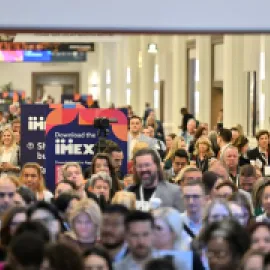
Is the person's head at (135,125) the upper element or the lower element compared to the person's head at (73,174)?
upper

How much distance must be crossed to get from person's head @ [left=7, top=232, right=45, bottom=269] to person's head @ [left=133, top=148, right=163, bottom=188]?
13.8 ft

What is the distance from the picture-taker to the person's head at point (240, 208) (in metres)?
10.0

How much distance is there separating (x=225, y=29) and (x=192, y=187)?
265cm

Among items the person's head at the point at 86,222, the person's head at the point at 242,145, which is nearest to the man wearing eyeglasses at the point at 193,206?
the person's head at the point at 86,222

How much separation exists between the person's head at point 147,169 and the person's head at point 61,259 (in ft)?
14.5

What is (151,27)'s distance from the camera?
41.4 ft

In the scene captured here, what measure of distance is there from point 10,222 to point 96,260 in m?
1.54

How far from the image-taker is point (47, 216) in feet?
30.1

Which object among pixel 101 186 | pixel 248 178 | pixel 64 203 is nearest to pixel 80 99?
pixel 248 178

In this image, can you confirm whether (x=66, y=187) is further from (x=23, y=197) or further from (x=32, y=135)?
(x=32, y=135)

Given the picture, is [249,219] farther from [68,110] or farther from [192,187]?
[68,110]

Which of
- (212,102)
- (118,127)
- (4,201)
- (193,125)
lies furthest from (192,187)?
(212,102)

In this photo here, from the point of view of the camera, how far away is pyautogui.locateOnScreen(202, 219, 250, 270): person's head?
26.7 ft

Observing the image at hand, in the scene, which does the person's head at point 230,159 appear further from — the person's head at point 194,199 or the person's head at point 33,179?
the person's head at point 194,199
